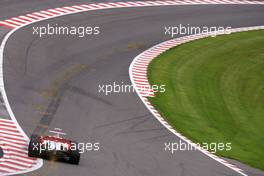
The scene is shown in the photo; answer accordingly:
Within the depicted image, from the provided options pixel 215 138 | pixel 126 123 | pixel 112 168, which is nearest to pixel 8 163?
pixel 112 168

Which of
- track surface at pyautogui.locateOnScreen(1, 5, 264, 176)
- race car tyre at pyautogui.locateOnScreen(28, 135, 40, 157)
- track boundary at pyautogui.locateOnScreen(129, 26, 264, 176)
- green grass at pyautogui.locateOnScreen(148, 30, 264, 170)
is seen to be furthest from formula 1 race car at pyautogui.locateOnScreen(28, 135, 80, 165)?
green grass at pyautogui.locateOnScreen(148, 30, 264, 170)

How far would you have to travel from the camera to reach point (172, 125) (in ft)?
123

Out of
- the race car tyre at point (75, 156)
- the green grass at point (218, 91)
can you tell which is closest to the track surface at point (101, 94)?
the race car tyre at point (75, 156)

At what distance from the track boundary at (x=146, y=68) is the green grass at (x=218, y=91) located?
1.18 feet

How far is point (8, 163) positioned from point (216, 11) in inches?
1175

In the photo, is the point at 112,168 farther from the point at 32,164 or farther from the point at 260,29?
the point at 260,29

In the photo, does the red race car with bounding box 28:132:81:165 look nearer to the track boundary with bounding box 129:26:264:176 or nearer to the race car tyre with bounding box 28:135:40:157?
the race car tyre with bounding box 28:135:40:157

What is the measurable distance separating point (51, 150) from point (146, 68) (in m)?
15.9

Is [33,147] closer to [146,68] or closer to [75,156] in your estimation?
[75,156]

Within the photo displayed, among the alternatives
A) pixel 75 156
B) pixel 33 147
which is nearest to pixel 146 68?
pixel 75 156

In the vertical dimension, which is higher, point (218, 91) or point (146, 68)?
point (146, 68)

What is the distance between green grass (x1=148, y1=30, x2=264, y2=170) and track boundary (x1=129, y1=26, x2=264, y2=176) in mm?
360

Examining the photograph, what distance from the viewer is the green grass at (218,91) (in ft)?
122

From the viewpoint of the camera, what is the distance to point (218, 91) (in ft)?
141
